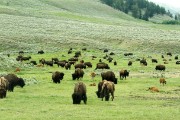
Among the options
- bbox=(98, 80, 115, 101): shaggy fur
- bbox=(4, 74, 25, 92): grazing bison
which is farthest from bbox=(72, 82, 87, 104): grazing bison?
bbox=(4, 74, 25, 92): grazing bison

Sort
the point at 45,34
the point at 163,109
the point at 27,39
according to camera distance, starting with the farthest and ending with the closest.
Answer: the point at 45,34 → the point at 27,39 → the point at 163,109

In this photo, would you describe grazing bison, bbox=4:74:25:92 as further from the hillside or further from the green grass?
the hillside

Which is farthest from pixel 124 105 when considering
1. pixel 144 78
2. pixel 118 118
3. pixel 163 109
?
pixel 144 78

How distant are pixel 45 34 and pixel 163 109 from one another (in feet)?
247

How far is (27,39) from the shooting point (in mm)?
89438

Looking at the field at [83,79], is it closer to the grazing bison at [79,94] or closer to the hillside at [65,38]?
the hillside at [65,38]

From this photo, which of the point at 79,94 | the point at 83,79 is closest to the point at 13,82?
the point at 79,94

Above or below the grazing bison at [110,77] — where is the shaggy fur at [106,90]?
above

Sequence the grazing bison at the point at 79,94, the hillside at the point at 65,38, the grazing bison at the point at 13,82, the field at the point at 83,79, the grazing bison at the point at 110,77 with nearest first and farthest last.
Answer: the field at the point at 83,79 → the grazing bison at the point at 79,94 → the grazing bison at the point at 13,82 → the grazing bison at the point at 110,77 → the hillside at the point at 65,38

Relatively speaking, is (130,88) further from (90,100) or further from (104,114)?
(104,114)

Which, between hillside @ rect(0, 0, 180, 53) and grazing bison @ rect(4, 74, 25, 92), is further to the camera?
hillside @ rect(0, 0, 180, 53)

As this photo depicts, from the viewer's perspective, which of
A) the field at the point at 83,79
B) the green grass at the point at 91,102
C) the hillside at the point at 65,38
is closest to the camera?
the green grass at the point at 91,102

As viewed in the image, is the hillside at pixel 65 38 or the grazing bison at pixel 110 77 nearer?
the grazing bison at pixel 110 77

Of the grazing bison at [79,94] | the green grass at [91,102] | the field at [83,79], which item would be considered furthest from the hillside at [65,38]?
the grazing bison at [79,94]
